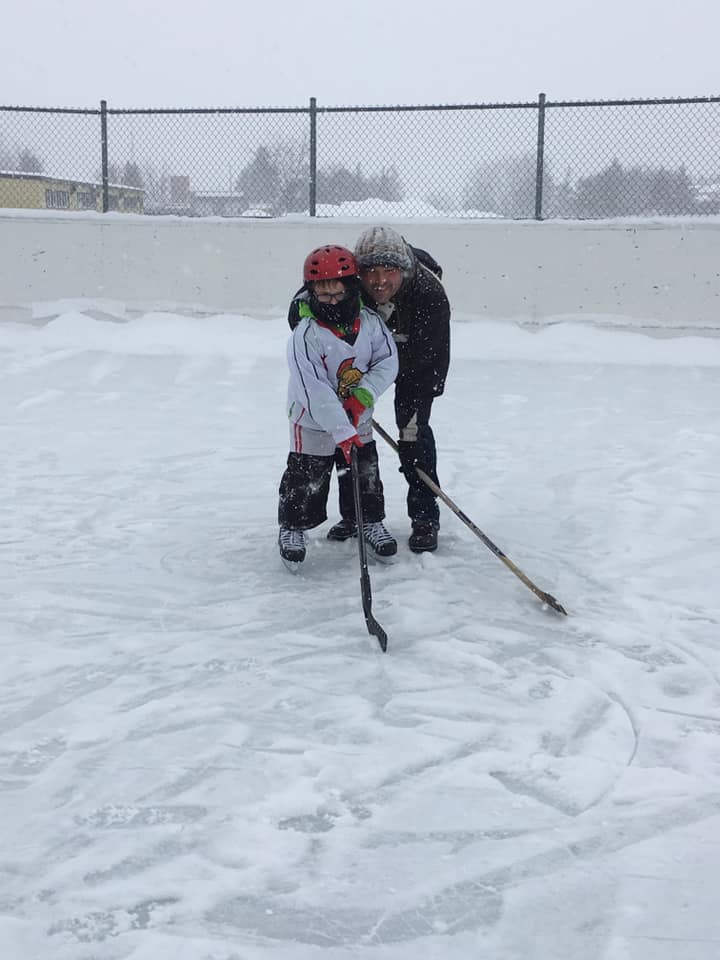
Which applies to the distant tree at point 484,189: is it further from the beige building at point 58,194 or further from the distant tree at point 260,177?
the beige building at point 58,194

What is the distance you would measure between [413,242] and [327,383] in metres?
6.44

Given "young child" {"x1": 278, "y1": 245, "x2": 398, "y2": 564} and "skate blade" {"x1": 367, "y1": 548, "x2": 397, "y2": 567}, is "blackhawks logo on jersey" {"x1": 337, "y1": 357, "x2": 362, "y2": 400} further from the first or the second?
"skate blade" {"x1": 367, "y1": 548, "x2": 397, "y2": 567}

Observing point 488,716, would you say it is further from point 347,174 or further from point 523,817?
point 347,174

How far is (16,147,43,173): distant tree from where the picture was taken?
10133 mm

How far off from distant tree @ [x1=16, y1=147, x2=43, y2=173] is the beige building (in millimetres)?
54

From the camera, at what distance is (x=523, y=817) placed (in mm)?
2193

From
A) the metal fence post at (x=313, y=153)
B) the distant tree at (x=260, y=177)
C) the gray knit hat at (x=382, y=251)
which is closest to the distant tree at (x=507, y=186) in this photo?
the metal fence post at (x=313, y=153)

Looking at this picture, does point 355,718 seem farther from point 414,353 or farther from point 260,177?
point 260,177

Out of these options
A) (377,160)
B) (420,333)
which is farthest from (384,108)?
(420,333)

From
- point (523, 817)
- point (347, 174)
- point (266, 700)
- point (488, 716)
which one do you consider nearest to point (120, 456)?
point (266, 700)

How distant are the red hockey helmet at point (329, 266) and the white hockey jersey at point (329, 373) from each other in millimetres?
206

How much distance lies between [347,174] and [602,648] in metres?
7.44

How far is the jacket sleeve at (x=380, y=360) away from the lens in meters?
3.70

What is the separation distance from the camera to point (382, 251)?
3654mm
